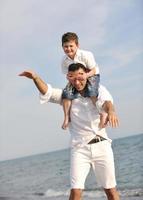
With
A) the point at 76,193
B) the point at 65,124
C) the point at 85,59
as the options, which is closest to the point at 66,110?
the point at 65,124

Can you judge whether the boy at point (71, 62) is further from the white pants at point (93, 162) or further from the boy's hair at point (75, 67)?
the white pants at point (93, 162)

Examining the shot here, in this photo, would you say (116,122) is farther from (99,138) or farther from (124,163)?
(124,163)

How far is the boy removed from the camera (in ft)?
8.02

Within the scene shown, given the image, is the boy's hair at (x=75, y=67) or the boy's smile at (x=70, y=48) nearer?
the boy's hair at (x=75, y=67)

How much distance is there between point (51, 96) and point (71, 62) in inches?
9.4

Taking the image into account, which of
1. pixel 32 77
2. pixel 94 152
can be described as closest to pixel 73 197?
pixel 94 152

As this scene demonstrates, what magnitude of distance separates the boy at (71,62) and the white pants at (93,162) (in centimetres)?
17

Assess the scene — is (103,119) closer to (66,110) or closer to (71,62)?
(66,110)

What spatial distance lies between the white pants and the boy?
17 cm

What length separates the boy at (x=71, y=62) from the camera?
2.44 m

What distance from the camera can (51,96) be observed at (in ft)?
8.11

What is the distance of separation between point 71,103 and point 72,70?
192 mm

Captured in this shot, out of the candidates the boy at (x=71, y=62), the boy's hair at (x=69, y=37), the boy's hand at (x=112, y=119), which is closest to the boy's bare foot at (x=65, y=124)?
the boy at (x=71, y=62)

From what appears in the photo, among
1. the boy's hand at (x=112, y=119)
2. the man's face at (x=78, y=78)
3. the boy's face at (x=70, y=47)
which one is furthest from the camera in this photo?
the boy's face at (x=70, y=47)
